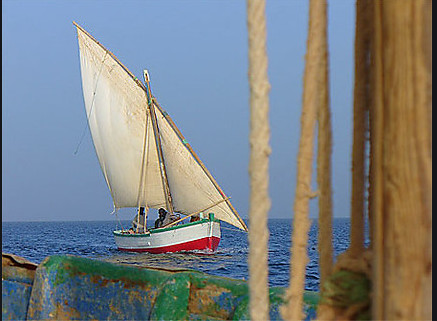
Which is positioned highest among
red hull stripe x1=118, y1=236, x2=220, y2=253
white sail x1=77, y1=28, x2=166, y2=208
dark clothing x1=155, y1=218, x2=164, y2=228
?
white sail x1=77, y1=28, x2=166, y2=208

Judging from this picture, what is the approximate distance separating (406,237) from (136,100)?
26.5 m

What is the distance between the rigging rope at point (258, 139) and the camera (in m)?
1.38

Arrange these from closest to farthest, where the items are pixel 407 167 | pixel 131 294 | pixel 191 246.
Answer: pixel 407 167, pixel 131 294, pixel 191 246

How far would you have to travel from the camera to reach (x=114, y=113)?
2683 cm

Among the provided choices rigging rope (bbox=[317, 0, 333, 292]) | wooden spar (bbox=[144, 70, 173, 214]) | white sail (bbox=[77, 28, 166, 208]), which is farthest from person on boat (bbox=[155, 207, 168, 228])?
rigging rope (bbox=[317, 0, 333, 292])

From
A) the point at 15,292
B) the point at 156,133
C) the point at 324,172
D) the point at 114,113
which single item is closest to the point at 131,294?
the point at 15,292

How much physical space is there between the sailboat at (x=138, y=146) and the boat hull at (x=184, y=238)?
0.62m

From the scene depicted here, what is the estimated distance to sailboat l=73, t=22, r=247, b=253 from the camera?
26.8m

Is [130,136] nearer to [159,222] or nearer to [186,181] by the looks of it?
[186,181]

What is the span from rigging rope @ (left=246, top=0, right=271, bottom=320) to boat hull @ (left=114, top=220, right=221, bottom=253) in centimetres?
2745

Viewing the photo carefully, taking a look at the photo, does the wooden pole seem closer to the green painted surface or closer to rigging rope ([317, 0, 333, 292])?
rigging rope ([317, 0, 333, 292])

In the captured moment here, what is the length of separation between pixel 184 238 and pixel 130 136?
20.8ft

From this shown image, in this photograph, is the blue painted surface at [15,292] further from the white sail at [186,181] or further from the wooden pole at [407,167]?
the white sail at [186,181]

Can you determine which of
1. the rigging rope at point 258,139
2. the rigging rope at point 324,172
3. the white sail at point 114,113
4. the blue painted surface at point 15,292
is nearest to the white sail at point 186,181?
the white sail at point 114,113
